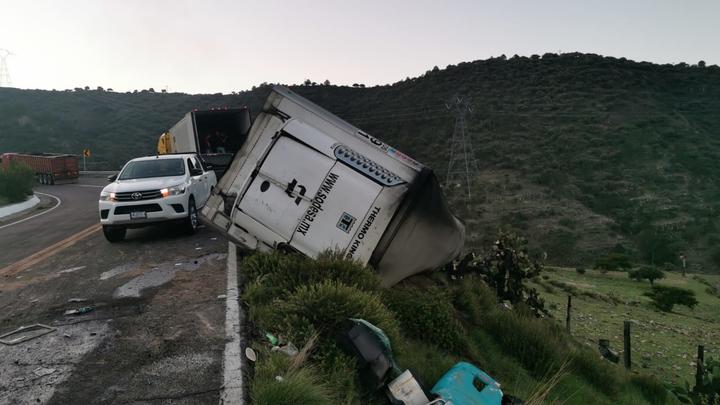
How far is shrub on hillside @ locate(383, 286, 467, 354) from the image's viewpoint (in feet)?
21.4

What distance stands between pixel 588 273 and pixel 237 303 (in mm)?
28173

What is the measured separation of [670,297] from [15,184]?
34.5 m

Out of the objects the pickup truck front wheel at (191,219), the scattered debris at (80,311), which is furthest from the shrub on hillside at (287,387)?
the pickup truck front wheel at (191,219)

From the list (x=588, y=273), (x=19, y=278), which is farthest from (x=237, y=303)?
(x=588, y=273)

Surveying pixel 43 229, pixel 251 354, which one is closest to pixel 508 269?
pixel 251 354

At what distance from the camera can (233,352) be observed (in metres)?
4.77

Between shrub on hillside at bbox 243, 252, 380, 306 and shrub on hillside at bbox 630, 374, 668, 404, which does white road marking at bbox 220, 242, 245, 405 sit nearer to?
shrub on hillside at bbox 243, 252, 380, 306

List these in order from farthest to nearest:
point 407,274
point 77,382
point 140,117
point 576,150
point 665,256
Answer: point 140,117, point 576,150, point 665,256, point 407,274, point 77,382

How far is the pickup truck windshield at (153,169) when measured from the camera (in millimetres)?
11383

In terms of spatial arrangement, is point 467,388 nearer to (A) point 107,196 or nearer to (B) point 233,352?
(B) point 233,352

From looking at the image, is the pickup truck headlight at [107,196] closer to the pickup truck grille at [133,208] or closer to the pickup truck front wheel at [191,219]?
the pickup truck grille at [133,208]

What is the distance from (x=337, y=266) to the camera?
631cm

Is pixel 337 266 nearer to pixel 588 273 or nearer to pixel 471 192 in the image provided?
pixel 588 273

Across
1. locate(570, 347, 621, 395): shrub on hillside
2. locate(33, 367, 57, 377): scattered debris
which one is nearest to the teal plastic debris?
locate(33, 367, 57, 377): scattered debris
